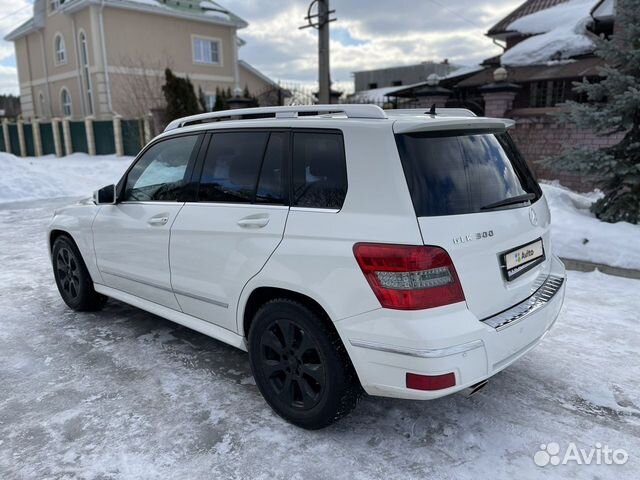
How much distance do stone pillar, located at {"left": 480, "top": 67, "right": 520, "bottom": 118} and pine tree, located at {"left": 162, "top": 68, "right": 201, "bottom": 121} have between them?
11.2 meters

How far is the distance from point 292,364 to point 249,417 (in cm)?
50

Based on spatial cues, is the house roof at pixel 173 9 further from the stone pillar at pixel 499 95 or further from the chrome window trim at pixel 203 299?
the chrome window trim at pixel 203 299

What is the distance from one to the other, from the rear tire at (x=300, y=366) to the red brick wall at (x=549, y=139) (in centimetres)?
937

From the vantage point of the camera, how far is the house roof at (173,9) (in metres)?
24.2

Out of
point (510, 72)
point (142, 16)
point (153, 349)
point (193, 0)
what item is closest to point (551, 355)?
point (153, 349)

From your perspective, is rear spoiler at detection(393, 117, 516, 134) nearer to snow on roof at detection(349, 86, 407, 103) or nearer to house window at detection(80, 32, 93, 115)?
snow on roof at detection(349, 86, 407, 103)

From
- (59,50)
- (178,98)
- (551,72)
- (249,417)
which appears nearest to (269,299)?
(249,417)

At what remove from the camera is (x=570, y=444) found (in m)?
2.70

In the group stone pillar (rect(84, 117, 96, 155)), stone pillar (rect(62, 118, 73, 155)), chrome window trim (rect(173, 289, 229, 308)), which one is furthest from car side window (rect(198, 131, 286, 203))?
stone pillar (rect(62, 118, 73, 155))

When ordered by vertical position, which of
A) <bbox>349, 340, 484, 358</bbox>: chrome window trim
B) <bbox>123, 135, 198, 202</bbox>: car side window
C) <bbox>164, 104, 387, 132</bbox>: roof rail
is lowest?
<bbox>349, 340, 484, 358</bbox>: chrome window trim

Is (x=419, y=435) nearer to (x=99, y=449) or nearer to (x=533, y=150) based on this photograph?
(x=99, y=449)

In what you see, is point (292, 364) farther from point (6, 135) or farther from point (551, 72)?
point (6, 135)

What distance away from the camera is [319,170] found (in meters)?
2.75

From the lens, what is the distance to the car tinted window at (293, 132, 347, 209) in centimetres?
263
